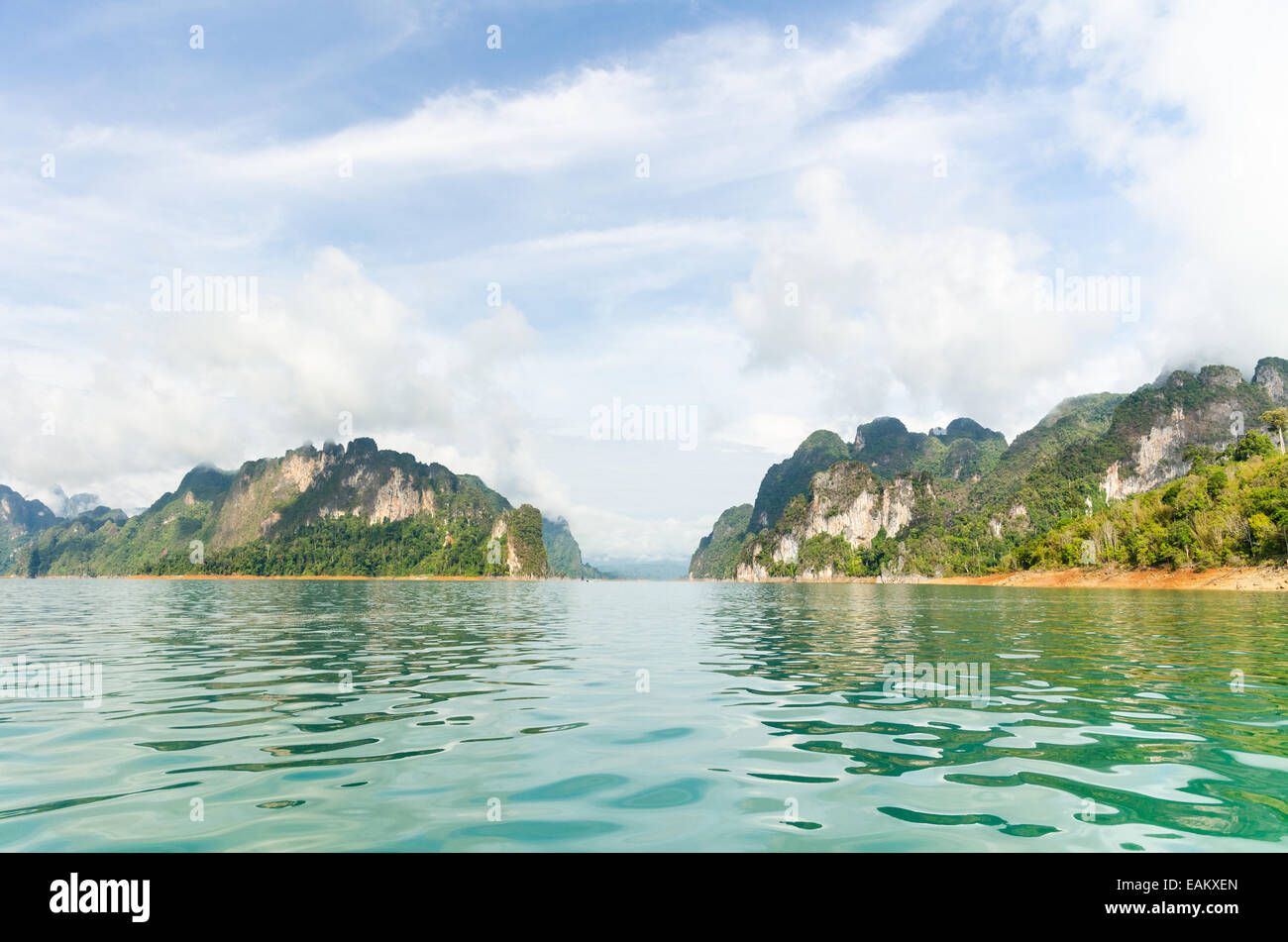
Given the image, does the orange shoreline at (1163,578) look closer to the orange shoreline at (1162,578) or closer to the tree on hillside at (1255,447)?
the orange shoreline at (1162,578)

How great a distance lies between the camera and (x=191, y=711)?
13.8m

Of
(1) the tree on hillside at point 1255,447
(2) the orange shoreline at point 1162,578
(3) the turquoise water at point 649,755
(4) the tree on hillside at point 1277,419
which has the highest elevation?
(4) the tree on hillside at point 1277,419

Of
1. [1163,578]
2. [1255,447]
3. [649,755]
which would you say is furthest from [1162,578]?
[649,755]

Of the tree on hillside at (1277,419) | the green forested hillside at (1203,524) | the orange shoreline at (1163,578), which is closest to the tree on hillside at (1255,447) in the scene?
the green forested hillside at (1203,524)

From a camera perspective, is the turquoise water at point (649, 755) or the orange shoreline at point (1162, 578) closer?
the turquoise water at point (649, 755)

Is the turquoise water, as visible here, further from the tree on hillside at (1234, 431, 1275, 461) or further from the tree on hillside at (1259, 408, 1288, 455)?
the tree on hillside at (1259, 408, 1288, 455)

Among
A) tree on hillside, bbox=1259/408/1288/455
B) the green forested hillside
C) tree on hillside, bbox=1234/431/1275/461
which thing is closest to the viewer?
the green forested hillside

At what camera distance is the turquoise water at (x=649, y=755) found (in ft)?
24.0

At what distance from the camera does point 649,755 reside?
414 inches

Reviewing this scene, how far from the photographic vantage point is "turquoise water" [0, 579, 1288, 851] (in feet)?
24.0

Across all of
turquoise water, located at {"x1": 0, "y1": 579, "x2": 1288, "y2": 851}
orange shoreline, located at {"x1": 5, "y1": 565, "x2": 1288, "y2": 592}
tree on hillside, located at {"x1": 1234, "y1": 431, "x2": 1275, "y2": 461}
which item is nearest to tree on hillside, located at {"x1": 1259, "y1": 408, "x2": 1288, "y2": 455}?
tree on hillside, located at {"x1": 1234, "y1": 431, "x2": 1275, "y2": 461}

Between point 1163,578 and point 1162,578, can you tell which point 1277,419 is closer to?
point 1162,578

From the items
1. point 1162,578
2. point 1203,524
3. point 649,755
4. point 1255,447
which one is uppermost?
point 1255,447
